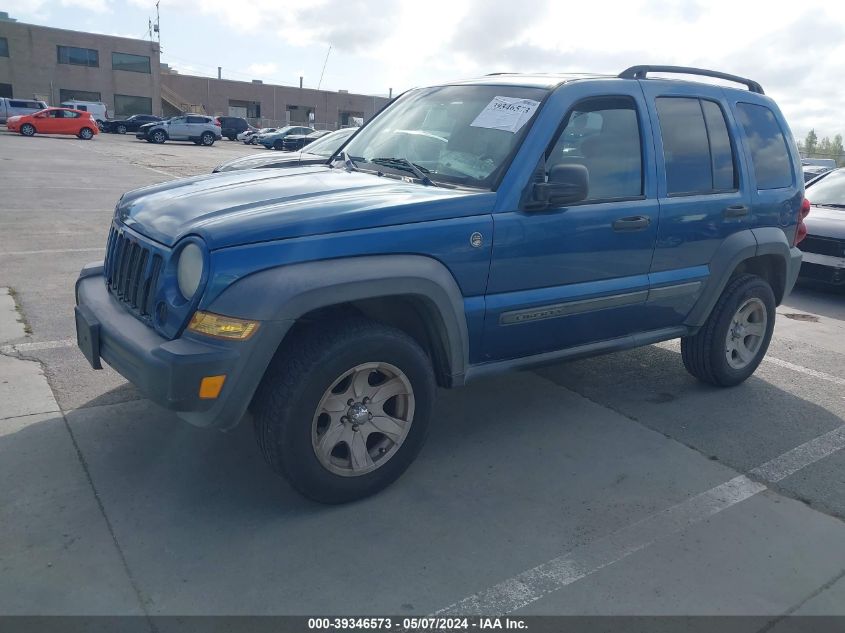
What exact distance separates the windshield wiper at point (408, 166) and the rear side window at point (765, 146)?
2389mm

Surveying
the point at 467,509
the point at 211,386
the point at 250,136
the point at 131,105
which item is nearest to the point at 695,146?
the point at 467,509

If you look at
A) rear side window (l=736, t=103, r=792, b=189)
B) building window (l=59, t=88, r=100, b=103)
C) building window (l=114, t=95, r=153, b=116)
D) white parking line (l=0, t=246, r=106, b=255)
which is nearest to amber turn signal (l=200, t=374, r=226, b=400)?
rear side window (l=736, t=103, r=792, b=189)

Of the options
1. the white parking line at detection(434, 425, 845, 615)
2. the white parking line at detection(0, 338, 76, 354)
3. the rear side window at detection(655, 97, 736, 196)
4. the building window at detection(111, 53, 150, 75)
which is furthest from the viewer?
the building window at detection(111, 53, 150, 75)

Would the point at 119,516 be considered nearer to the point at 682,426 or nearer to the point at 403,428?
the point at 403,428

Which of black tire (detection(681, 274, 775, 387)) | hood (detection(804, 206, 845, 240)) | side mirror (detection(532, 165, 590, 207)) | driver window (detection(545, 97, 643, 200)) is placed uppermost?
driver window (detection(545, 97, 643, 200))

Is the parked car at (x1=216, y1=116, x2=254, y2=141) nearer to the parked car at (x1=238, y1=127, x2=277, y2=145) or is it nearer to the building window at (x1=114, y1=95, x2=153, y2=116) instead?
the parked car at (x1=238, y1=127, x2=277, y2=145)

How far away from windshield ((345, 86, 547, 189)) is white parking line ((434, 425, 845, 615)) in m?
1.78

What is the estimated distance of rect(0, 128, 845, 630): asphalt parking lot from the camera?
2799 millimetres

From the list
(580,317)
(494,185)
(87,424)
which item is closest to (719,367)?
(580,317)

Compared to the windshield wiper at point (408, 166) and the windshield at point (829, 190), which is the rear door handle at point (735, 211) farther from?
the windshield at point (829, 190)

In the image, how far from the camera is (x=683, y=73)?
4.71 m

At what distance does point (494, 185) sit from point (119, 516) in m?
2.30

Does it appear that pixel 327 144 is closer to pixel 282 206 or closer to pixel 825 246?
pixel 825 246

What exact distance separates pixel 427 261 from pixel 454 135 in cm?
107
